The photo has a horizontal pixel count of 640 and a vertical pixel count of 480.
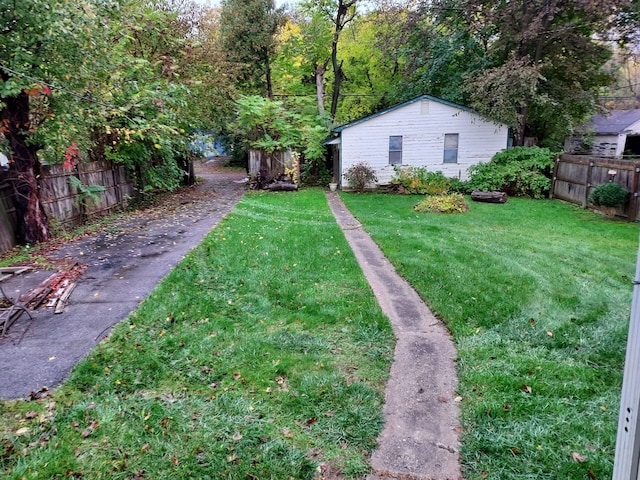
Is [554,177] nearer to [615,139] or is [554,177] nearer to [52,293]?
[52,293]

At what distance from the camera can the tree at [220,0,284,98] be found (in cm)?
1886

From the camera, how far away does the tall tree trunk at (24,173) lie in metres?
6.90

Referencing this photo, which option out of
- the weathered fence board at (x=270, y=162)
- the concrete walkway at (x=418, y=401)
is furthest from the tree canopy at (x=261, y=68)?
the concrete walkway at (x=418, y=401)

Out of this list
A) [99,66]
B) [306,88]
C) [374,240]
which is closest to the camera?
[99,66]

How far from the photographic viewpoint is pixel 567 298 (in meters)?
4.93

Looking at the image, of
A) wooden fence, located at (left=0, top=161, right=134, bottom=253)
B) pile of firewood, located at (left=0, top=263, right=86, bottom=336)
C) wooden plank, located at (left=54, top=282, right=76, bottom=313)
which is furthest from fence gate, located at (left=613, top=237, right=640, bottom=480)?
wooden fence, located at (left=0, top=161, right=134, bottom=253)

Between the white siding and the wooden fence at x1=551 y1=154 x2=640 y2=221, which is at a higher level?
the white siding

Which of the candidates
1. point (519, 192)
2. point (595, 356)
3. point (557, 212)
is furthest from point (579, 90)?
point (595, 356)

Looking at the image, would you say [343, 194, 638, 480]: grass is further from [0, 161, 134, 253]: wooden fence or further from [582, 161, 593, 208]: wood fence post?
[0, 161, 134, 253]: wooden fence

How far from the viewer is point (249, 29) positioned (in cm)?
1923

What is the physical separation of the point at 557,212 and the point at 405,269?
7.93 m

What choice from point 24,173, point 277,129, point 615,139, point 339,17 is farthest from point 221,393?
point 615,139

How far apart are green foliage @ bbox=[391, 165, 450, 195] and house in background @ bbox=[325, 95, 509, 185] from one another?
0.33m

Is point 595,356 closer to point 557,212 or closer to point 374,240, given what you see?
point 374,240
